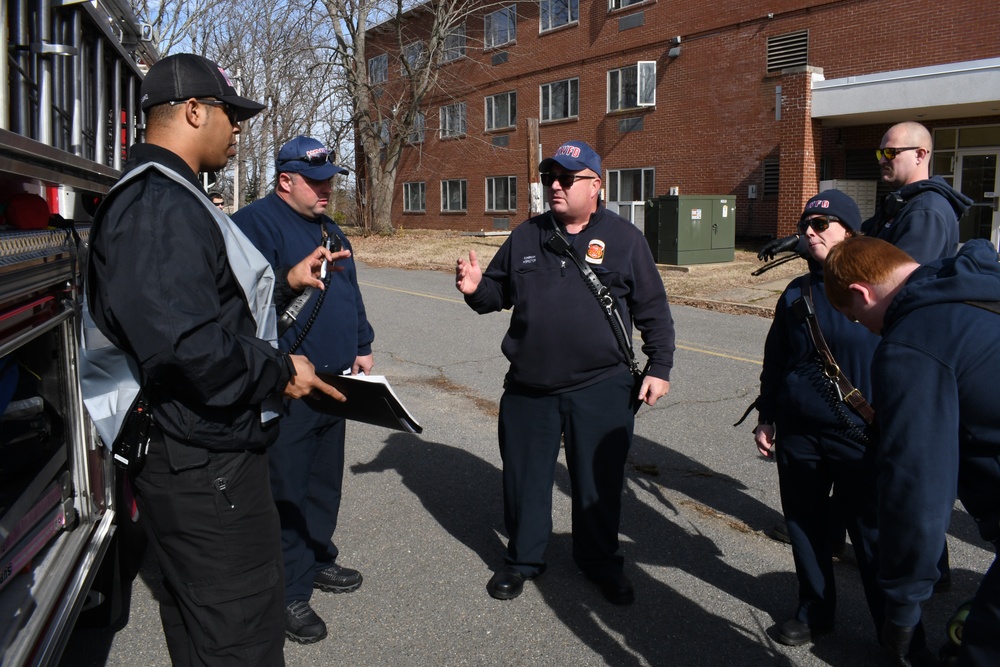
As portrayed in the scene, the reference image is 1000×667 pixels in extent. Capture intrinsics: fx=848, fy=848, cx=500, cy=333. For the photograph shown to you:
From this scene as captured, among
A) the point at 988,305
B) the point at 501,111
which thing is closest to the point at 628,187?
the point at 501,111

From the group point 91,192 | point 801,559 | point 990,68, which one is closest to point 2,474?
point 91,192

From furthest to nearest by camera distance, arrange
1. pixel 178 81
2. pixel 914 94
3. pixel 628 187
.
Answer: pixel 628 187
pixel 914 94
pixel 178 81

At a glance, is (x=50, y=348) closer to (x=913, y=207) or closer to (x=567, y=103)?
(x=913, y=207)

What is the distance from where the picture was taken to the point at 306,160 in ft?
12.0

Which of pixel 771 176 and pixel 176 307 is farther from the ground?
pixel 771 176

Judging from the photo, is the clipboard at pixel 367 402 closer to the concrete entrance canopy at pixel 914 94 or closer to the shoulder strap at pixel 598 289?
the shoulder strap at pixel 598 289

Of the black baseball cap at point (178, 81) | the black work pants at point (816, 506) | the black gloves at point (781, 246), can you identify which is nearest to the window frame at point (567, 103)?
the black gloves at point (781, 246)

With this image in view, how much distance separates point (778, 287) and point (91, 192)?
1294 cm

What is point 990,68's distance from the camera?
51.7 ft

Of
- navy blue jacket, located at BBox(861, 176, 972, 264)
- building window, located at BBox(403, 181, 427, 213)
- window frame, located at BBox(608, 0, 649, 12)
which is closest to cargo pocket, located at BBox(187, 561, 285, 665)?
navy blue jacket, located at BBox(861, 176, 972, 264)

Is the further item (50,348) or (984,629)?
(50,348)

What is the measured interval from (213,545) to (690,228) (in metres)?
15.8

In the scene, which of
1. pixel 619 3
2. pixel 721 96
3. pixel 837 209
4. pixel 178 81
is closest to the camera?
pixel 178 81

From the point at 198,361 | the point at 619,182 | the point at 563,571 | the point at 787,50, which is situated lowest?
the point at 563,571
